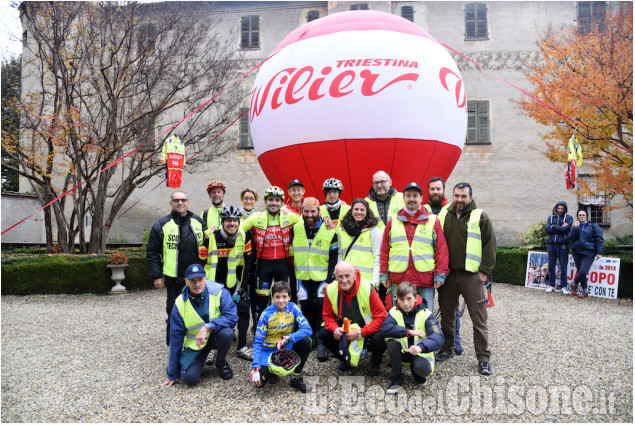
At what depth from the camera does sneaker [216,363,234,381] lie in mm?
3785

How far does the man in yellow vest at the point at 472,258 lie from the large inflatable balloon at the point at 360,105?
1446mm

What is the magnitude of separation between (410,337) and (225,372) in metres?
1.63

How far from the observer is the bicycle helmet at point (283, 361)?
3.53m

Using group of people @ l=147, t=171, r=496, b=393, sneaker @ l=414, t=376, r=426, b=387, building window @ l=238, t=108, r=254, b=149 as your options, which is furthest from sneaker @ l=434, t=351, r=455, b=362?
building window @ l=238, t=108, r=254, b=149

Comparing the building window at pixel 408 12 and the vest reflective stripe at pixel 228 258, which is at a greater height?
the building window at pixel 408 12

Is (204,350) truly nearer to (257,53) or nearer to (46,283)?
(46,283)

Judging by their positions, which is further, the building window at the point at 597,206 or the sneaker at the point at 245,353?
the building window at the point at 597,206

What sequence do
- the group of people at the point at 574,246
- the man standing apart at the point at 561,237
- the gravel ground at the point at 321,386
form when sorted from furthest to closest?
the man standing apart at the point at 561,237 → the group of people at the point at 574,246 → the gravel ground at the point at 321,386

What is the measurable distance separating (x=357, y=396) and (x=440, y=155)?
3.38m

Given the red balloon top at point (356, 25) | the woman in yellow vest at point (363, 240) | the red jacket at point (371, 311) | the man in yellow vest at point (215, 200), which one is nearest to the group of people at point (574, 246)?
the red balloon top at point (356, 25)

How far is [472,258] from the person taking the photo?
3.91 meters

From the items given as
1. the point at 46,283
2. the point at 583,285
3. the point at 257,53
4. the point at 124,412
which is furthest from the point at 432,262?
the point at 257,53

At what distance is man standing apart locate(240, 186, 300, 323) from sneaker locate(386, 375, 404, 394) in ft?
5.06

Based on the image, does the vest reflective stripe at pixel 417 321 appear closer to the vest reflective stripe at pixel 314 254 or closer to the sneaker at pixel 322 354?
the sneaker at pixel 322 354
